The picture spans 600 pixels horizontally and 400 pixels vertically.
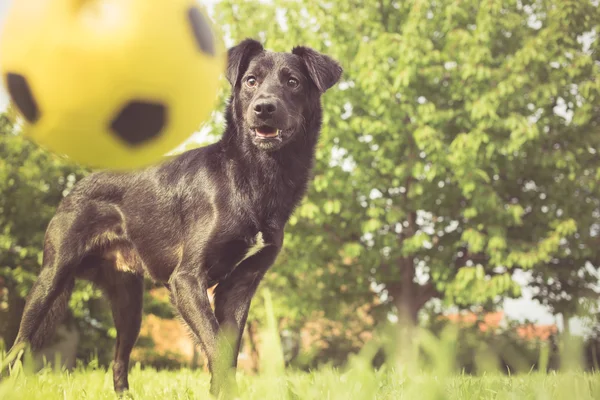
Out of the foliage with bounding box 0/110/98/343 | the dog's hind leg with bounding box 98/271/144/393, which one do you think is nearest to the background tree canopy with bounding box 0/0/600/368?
the foliage with bounding box 0/110/98/343

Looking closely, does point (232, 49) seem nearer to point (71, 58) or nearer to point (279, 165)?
point (279, 165)

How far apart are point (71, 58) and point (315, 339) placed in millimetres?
16509

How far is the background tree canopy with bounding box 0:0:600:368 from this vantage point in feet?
35.6

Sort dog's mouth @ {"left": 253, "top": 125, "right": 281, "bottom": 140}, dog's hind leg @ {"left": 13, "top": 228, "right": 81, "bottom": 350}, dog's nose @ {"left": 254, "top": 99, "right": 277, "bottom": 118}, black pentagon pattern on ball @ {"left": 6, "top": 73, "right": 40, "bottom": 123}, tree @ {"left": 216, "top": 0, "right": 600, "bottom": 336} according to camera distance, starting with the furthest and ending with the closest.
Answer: tree @ {"left": 216, "top": 0, "right": 600, "bottom": 336}
dog's hind leg @ {"left": 13, "top": 228, "right": 81, "bottom": 350}
dog's mouth @ {"left": 253, "top": 125, "right": 281, "bottom": 140}
dog's nose @ {"left": 254, "top": 99, "right": 277, "bottom": 118}
black pentagon pattern on ball @ {"left": 6, "top": 73, "right": 40, "bottom": 123}

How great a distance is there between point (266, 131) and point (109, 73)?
1.31m

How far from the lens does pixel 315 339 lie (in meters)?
17.9

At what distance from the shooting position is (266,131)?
3455 mm

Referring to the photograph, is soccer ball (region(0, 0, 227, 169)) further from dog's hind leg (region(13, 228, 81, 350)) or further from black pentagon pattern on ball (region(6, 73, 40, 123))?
dog's hind leg (region(13, 228, 81, 350))

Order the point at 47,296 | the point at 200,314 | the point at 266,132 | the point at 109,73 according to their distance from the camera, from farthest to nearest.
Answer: the point at 47,296, the point at 266,132, the point at 200,314, the point at 109,73

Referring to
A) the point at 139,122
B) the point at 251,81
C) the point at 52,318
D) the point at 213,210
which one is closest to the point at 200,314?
the point at 213,210

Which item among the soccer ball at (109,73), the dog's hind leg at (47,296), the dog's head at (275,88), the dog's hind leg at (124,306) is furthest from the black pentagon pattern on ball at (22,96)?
the dog's hind leg at (124,306)

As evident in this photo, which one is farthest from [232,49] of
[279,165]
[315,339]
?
[315,339]

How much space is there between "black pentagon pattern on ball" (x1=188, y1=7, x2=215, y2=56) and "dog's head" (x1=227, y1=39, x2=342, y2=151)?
0.71 metres

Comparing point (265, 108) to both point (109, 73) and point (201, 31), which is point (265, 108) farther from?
point (109, 73)
